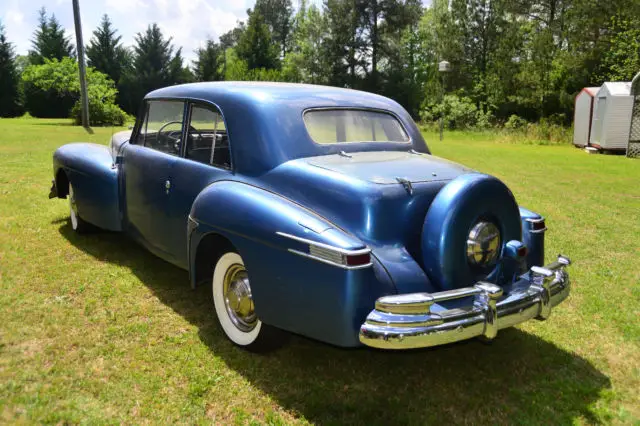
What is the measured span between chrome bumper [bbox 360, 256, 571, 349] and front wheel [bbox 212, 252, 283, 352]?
2.95 ft

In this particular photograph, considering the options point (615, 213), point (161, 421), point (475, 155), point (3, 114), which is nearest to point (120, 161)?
point (161, 421)

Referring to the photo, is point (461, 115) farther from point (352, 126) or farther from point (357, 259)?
point (357, 259)

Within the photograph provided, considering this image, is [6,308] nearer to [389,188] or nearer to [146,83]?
[389,188]

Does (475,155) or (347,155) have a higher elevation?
(347,155)

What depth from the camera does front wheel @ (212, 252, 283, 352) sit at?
3213 millimetres

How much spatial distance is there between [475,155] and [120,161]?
558 inches

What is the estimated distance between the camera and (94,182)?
16.1 ft

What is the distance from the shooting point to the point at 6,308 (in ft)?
12.8

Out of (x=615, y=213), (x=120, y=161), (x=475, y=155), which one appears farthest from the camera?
(x=475, y=155)

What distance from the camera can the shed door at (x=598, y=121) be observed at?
1848 cm

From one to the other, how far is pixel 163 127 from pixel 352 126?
1.70 metres

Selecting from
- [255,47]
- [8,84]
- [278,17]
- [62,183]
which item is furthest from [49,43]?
[62,183]

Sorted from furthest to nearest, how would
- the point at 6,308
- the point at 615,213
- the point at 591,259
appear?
the point at 615,213
the point at 591,259
the point at 6,308

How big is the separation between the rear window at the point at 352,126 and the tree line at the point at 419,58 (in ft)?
78.2
